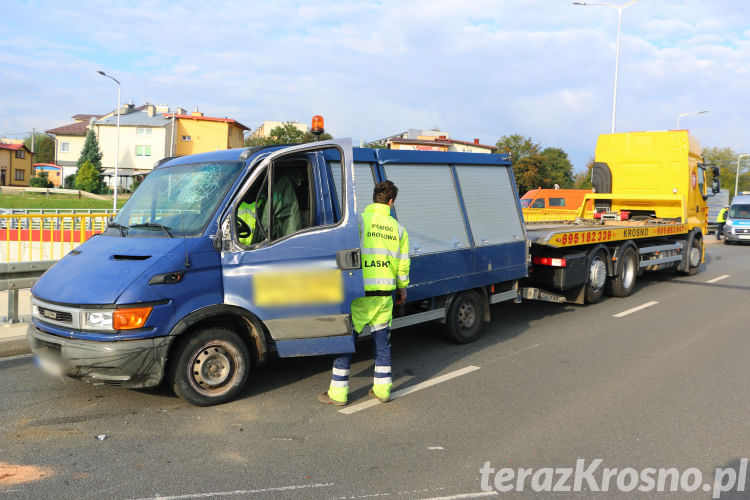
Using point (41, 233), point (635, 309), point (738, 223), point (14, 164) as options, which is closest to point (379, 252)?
point (635, 309)

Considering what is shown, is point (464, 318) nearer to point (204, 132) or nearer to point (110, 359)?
point (110, 359)

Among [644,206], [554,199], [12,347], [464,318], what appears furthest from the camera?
[554,199]

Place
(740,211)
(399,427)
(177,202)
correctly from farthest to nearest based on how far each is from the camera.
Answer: (740,211) → (177,202) → (399,427)

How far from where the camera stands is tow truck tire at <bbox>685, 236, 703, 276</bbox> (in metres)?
13.7

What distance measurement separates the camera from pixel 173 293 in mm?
4520

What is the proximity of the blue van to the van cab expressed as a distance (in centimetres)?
2504

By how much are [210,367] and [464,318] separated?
3.39 meters

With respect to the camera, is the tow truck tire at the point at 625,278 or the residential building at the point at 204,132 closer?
the tow truck tire at the point at 625,278

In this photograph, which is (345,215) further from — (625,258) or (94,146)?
(94,146)

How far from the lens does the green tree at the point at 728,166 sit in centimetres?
7241

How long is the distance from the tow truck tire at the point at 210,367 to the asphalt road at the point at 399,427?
0.15 m

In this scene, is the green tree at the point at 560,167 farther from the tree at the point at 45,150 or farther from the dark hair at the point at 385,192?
the tree at the point at 45,150

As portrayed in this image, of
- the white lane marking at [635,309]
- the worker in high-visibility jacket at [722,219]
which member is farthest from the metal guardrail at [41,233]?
the worker in high-visibility jacket at [722,219]

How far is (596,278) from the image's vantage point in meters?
9.94
